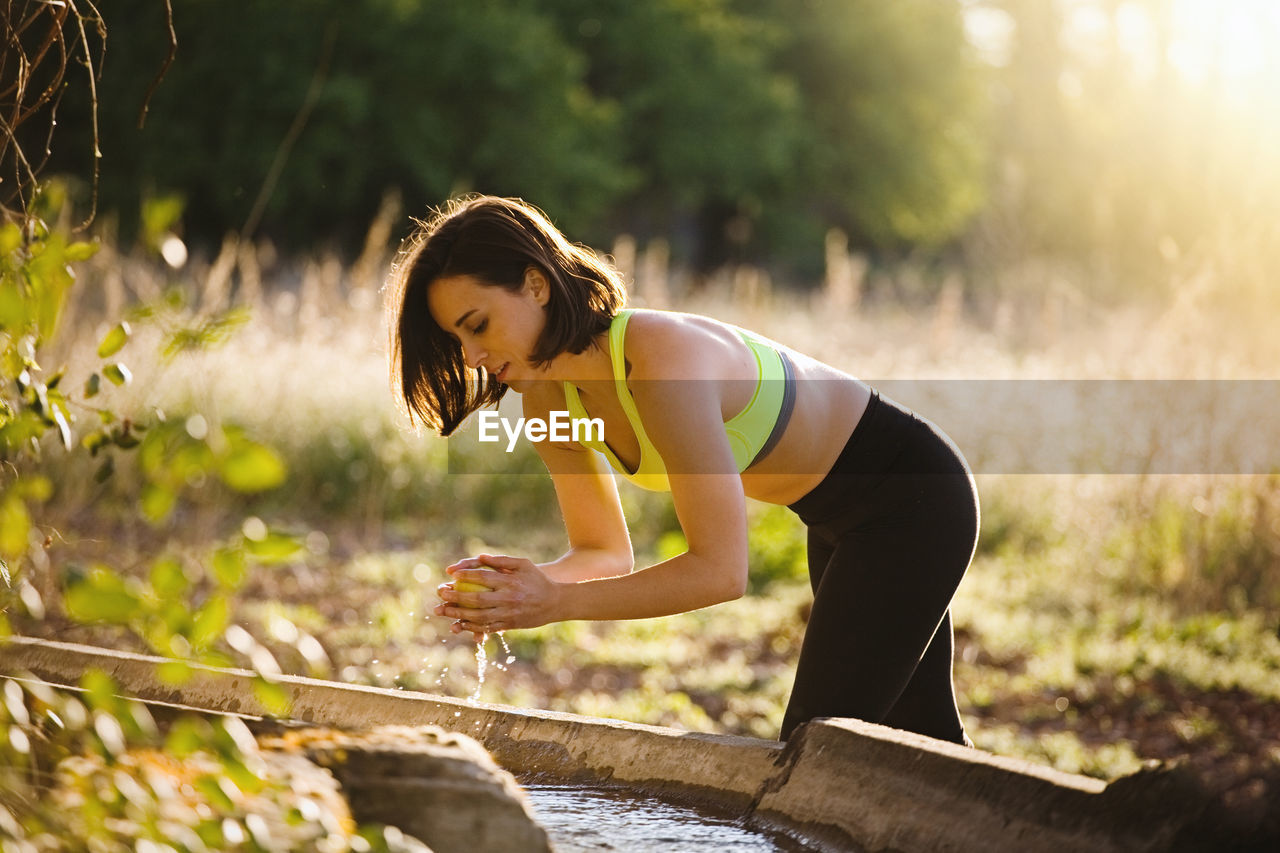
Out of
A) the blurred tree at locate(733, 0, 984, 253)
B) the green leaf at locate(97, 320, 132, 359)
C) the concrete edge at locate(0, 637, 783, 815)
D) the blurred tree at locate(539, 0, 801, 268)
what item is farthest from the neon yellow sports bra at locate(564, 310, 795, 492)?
the blurred tree at locate(733, 0, 984, 253)

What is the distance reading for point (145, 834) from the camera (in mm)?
1063

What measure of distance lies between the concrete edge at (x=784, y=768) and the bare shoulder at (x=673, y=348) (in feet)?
1.86

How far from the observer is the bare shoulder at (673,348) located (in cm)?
207

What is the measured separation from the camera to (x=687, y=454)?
1.99 meters

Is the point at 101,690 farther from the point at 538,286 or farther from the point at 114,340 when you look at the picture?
the point at 538,286

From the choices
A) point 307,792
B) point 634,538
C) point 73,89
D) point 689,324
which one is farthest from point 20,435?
point 73,89

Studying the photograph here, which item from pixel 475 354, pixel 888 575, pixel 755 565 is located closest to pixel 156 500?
pixel 475 354

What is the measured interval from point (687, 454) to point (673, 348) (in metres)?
0.20

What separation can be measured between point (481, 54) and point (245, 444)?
58.5 ft

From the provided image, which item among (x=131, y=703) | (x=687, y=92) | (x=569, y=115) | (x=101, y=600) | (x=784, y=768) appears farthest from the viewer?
(x=687, y=92)

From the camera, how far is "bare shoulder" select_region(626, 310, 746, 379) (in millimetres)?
2068

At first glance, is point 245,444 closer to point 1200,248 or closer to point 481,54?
point 1200,248

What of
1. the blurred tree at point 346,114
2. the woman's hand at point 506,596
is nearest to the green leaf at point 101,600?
the woman's hand at point 506,596

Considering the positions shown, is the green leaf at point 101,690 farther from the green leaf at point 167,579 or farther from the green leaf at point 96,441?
the green leaf at point 96,441
